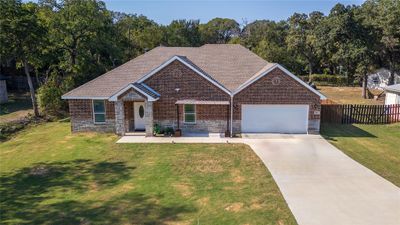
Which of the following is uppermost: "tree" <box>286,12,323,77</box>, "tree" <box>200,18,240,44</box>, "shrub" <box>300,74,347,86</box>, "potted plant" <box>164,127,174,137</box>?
"tree" <box>200,18,240,44</box>

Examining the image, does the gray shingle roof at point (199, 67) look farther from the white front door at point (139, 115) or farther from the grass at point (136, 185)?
the grass at point (136, 185)

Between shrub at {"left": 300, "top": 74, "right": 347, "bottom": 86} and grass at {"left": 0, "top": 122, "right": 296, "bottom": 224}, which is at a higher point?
shrub at {"left": 300, "top": 74, "right": 347, "bottom": 86}

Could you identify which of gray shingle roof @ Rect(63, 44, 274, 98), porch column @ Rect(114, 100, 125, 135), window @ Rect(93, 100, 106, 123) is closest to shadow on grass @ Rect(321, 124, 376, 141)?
gray shingle roof @ Rect(63, 44, 274, 98)

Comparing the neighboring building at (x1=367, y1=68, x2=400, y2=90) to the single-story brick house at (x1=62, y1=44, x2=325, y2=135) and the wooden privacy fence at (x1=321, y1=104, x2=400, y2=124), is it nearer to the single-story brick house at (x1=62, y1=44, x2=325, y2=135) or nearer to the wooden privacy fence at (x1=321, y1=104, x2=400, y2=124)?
the wooden privacy fence at (x1=321, y1=104, x2=400, y2=124)

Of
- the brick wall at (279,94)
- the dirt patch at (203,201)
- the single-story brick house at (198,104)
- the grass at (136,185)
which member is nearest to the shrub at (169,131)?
the single-story brick house at (198,104)

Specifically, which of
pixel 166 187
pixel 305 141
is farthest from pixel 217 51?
pixel 166 187

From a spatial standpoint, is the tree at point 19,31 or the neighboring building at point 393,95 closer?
the tree at point 19,31

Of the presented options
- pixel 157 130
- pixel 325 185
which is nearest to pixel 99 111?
pixel 157 130

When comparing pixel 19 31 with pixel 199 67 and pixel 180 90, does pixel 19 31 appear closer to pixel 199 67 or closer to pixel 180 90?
pixel 180 90
